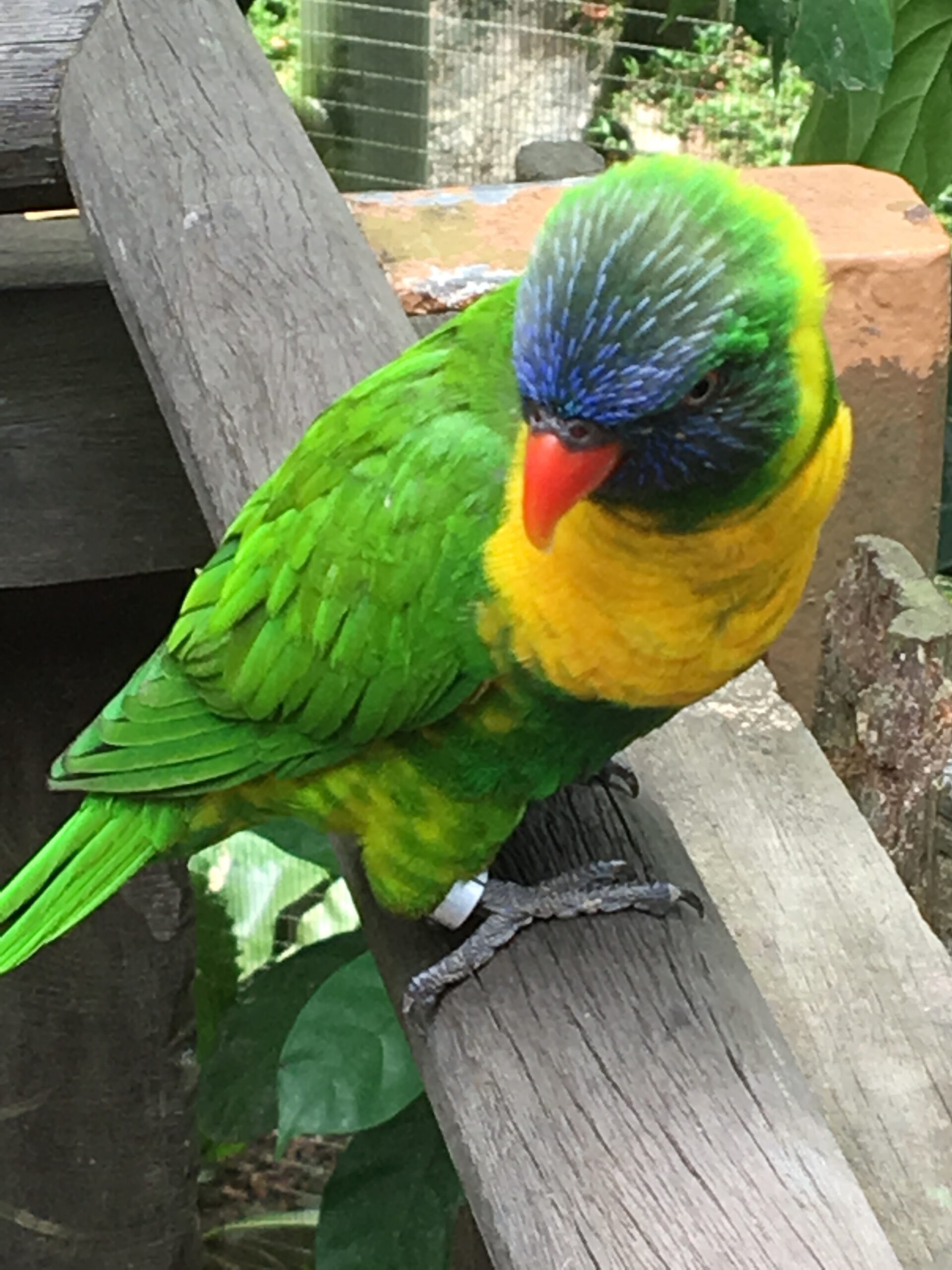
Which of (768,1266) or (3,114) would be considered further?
(3,114)

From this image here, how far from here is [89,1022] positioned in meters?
1.32

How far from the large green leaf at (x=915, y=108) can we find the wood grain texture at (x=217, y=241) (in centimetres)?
92

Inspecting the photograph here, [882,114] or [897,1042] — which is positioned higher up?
[882,114]

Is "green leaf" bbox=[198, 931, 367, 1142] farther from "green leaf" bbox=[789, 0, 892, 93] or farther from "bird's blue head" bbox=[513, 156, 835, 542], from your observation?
"green leaf" bbox=[789, 0, 892, 93]

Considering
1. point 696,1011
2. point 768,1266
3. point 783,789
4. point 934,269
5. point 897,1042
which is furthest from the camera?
point 934,269

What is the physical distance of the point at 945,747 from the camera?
1068 millimetres

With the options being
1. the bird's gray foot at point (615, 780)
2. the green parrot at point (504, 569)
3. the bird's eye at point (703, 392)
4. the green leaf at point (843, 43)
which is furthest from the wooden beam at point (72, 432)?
the green leaf at point (843, 43)

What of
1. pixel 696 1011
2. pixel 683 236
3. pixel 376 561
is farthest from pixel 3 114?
pixel 696 1011

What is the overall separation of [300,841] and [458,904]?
1.14 ft

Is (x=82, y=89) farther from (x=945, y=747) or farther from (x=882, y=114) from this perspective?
(x=882, y=114)

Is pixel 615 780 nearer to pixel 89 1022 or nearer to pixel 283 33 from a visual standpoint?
pixel 89 1022

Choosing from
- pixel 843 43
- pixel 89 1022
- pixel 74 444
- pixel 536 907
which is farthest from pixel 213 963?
pixel 843 43

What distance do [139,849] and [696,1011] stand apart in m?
0.36

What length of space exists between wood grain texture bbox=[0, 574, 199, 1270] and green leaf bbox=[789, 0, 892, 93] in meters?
0.79
